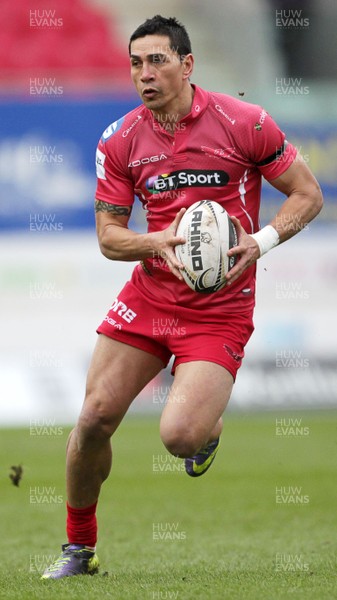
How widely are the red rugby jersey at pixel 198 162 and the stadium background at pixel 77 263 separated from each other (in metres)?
7.58

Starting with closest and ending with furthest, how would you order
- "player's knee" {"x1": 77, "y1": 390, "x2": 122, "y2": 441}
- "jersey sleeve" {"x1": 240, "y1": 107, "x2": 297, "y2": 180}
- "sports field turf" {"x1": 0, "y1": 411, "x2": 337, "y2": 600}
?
"sports field turf" {"x1": 0, "y1": 411, "x2": 337, "y2": 600} < "player's knee" {"x1": 77, "y1": 390, "x2": 122, "y2": 441} < "jersey sleeve" {"x1": 240, "y1": 107, "x2": 297, "y2": 180}

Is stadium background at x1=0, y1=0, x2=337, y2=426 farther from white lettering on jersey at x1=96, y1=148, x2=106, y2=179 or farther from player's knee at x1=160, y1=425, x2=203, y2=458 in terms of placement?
player's knee at x1=160, y1=425, x2=203, y2=458

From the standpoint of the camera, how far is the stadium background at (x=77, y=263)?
13703mm

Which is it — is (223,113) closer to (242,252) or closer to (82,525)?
(242,252)

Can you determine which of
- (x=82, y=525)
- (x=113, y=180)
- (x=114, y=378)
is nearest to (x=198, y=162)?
(x=113, y=180)

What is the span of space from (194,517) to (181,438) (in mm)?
3058

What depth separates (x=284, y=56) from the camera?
57.0 ft

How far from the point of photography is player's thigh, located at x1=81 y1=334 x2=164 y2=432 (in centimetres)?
566

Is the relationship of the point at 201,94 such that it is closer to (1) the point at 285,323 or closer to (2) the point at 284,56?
(1) the point at 285,323

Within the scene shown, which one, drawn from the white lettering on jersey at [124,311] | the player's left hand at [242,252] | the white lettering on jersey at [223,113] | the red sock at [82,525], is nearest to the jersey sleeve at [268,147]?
the white lettering on jersey at [223,113]

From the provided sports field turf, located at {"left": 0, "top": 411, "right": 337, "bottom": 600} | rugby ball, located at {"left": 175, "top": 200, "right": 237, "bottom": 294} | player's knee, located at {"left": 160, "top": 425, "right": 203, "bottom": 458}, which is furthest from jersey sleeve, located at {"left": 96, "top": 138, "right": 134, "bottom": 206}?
sports field turf, located at {"left": 0, "top": 411, "right": 337, "bottom": 600}

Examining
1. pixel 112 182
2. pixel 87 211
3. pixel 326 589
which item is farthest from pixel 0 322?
pixel 326 589

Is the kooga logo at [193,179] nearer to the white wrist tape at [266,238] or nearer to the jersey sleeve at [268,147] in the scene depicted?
the jersey sleeve at [268,147]

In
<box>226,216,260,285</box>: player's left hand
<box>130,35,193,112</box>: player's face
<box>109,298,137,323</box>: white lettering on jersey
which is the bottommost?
<box>109,298,137,323</box>: white lettering on jersey
